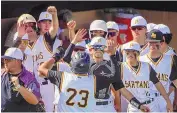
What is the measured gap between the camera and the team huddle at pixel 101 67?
518 cm

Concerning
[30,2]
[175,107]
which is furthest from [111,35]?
[30,2]

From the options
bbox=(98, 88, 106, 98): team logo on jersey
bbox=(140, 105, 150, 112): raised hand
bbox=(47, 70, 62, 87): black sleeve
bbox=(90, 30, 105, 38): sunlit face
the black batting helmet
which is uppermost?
bbox=(90, 30, 105, 38): sunlit face

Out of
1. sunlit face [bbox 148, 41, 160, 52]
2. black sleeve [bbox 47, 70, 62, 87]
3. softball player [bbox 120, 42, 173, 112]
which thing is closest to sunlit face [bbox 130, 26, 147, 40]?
sunlit face [bbox 148, 41, 160, 52]

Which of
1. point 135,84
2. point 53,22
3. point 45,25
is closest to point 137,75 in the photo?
point 135,84

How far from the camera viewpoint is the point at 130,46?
19.4ft

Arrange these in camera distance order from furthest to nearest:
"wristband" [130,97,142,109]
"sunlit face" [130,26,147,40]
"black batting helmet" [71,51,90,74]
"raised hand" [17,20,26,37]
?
"sunlit face" [130,26,147,40], "raised hand" [17,20,26,37], "wristband" [130,97,142,109], "black batting helmet" [71,51,90,74]

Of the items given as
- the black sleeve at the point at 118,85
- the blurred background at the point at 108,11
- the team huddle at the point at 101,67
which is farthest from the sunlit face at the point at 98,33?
the blurred background at the point at 108,11

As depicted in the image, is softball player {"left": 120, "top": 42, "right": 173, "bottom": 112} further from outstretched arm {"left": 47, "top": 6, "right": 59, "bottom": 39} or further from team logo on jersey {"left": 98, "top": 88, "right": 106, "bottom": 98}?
outstretched arm {"left": 47, "top": 6, "right": 59, "bottom": 39}

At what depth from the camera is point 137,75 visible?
19.6ft

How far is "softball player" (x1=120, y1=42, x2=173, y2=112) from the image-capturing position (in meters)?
5.93

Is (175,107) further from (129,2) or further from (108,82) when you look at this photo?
(129,2)

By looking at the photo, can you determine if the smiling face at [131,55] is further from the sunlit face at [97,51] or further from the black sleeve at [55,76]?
the black sleeve at [55,76]

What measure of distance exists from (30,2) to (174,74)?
3.85m

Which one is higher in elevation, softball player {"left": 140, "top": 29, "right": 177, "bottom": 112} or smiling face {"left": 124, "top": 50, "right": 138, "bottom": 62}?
smiling face {"left": 124, "top": 50, "right": 138, "bottom": 62}
